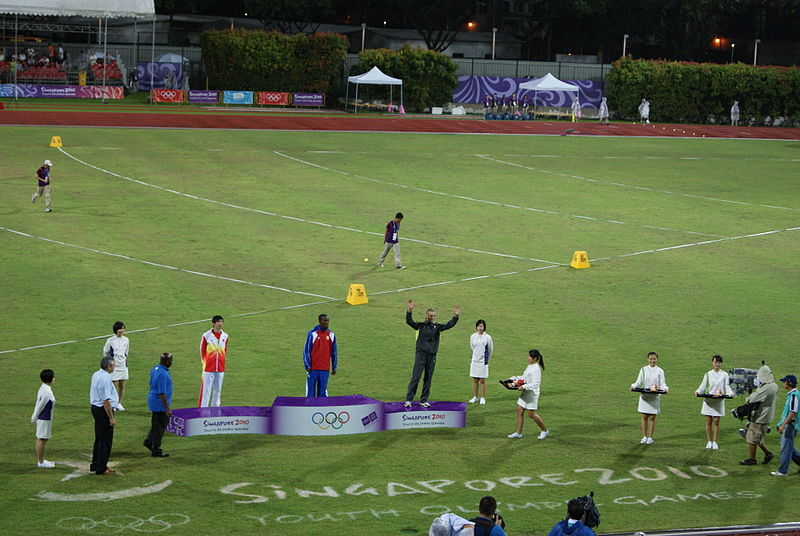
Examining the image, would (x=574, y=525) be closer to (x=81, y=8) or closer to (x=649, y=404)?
(x=649, y=404)

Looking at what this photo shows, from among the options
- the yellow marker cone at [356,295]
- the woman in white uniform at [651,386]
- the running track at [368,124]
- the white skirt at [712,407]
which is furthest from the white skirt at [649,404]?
the running track at [368,124]

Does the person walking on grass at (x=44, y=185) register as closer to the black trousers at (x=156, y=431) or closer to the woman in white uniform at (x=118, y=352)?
the woman in white uniform at (x=118, y=352)

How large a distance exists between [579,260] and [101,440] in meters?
20.0

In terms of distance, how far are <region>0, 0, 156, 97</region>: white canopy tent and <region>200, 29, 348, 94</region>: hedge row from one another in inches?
433

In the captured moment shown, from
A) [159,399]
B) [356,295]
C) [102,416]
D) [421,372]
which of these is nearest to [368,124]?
[356,295]

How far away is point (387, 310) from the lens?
28062 mm

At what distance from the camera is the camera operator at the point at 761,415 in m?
17.9

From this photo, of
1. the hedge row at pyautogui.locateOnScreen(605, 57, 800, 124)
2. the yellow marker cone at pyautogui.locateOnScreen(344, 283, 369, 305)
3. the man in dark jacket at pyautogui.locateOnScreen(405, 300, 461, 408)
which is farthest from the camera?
the hedge row at pyautogui.locateOnScreen(605, 57, 800, 124)

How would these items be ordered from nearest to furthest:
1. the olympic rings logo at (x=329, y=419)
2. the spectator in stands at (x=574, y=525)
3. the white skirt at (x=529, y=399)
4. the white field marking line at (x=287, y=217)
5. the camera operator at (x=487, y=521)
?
the camera operator at (x=487, y=521) → the spectator in stands at (x=574, y=525) → the olympic rings logo at (x=329, y=419) → the white skirt at (x=529, y=399) → the white field marking line at (x=287, y=217)

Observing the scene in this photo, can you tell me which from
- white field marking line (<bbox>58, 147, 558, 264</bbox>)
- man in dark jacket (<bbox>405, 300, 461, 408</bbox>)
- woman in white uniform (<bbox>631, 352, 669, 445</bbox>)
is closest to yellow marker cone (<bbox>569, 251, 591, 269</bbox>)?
white field marking line (<bbox>58, 147, 558, 264</bbox>)

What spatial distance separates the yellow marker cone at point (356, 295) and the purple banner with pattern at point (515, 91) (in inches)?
2087

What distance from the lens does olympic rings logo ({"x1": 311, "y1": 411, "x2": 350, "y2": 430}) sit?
18.3 m

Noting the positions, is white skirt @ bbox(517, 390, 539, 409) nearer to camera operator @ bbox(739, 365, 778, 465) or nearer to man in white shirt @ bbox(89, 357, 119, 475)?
camera operator @ bbox(739, 365, 778, 465)

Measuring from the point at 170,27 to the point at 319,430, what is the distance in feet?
269
